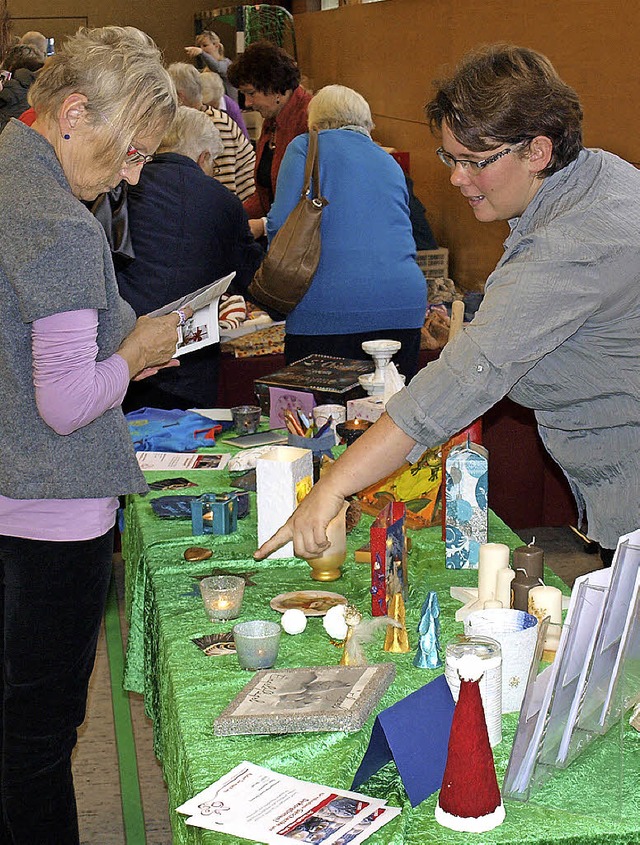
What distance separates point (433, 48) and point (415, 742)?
6150 millimetres

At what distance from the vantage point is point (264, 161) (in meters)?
5.08

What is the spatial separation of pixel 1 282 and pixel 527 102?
0.79 m

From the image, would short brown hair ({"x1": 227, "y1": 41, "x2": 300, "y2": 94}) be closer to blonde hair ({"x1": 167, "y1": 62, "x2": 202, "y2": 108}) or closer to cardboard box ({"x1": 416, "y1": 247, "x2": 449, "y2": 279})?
blonde hair ({"x1": 167, "y1": 62, "x2": 202, "y2": 108})

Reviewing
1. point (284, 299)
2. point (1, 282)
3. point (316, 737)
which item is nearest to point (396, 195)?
point (284, 299)

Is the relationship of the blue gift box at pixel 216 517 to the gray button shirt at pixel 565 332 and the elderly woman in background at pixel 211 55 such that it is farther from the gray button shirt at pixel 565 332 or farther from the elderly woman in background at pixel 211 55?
the elderly woman in background at pixel 211 55

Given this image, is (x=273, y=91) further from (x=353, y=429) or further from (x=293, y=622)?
(x=293, y=622)

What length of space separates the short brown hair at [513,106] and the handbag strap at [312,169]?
5.80ft

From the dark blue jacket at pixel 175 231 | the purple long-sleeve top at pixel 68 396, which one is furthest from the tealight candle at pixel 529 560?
the dark blue jacket at pixel 175 231

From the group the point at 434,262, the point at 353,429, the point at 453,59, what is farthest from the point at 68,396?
the point at 453,59

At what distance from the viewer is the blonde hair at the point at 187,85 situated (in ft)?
13.8

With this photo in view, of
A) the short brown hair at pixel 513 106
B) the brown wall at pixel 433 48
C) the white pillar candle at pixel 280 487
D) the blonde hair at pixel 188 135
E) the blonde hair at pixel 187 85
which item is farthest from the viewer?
the blonde hair at pixel 187 85

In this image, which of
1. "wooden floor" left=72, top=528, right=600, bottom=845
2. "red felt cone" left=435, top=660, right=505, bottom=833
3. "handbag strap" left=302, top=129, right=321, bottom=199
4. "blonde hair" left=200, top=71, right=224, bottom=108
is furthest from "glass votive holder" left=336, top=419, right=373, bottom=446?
"blonde hair" left=200, top=71, right=224, bottom=108

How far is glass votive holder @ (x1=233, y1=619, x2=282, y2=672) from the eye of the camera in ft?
5.08

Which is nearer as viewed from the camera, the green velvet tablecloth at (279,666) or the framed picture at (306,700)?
the green velvet tablecloth at (279,666)
